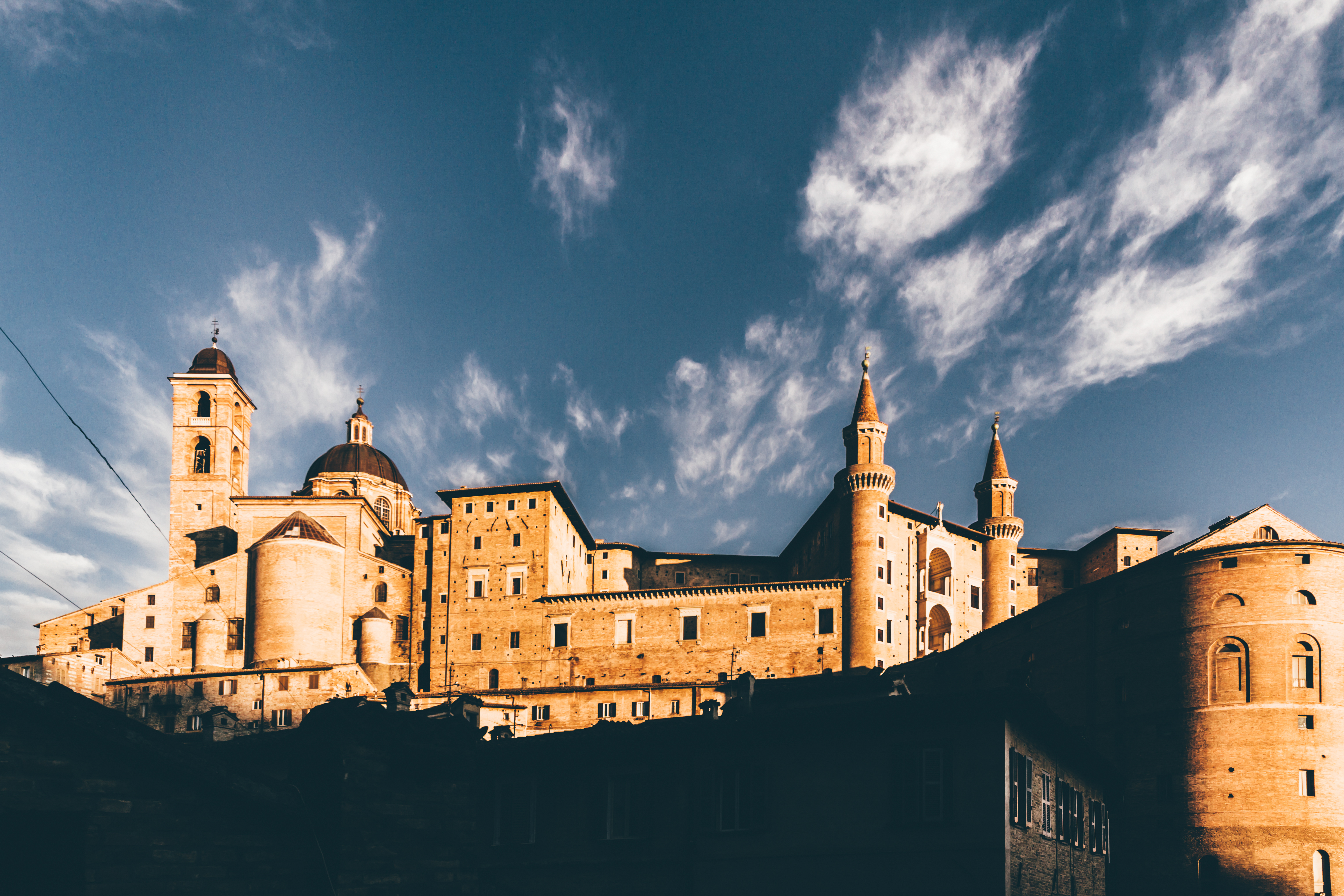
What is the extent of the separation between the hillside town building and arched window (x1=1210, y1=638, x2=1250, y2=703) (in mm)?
91

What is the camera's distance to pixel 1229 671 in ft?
141

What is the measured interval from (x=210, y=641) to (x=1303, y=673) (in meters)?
55.2

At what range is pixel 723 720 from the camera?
19688 mm

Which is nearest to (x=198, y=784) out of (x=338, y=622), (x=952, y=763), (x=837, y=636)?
(x=952, y=763)

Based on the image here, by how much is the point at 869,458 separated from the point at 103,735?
57108 mm

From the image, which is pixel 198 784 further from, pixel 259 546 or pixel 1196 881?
pixel 259 546

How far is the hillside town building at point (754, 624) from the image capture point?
4244 cm

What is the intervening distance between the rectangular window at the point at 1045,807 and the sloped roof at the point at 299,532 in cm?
5211

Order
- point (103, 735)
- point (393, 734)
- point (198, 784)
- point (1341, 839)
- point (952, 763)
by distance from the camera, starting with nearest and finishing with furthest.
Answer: point (103, 735), point (198, 784), point (393, 734), point (952, 763), point (1341, 839)

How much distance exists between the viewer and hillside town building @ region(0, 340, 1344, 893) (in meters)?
42.4

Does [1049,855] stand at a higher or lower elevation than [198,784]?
lower

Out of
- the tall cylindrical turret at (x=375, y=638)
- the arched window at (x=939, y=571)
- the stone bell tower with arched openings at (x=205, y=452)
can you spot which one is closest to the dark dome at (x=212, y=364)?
the stone bell tower with arched openings at (x=205, y=452)

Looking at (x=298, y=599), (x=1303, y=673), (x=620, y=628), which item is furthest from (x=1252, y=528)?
(x=298, y=599)

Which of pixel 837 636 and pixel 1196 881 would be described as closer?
pixel 1196 881
